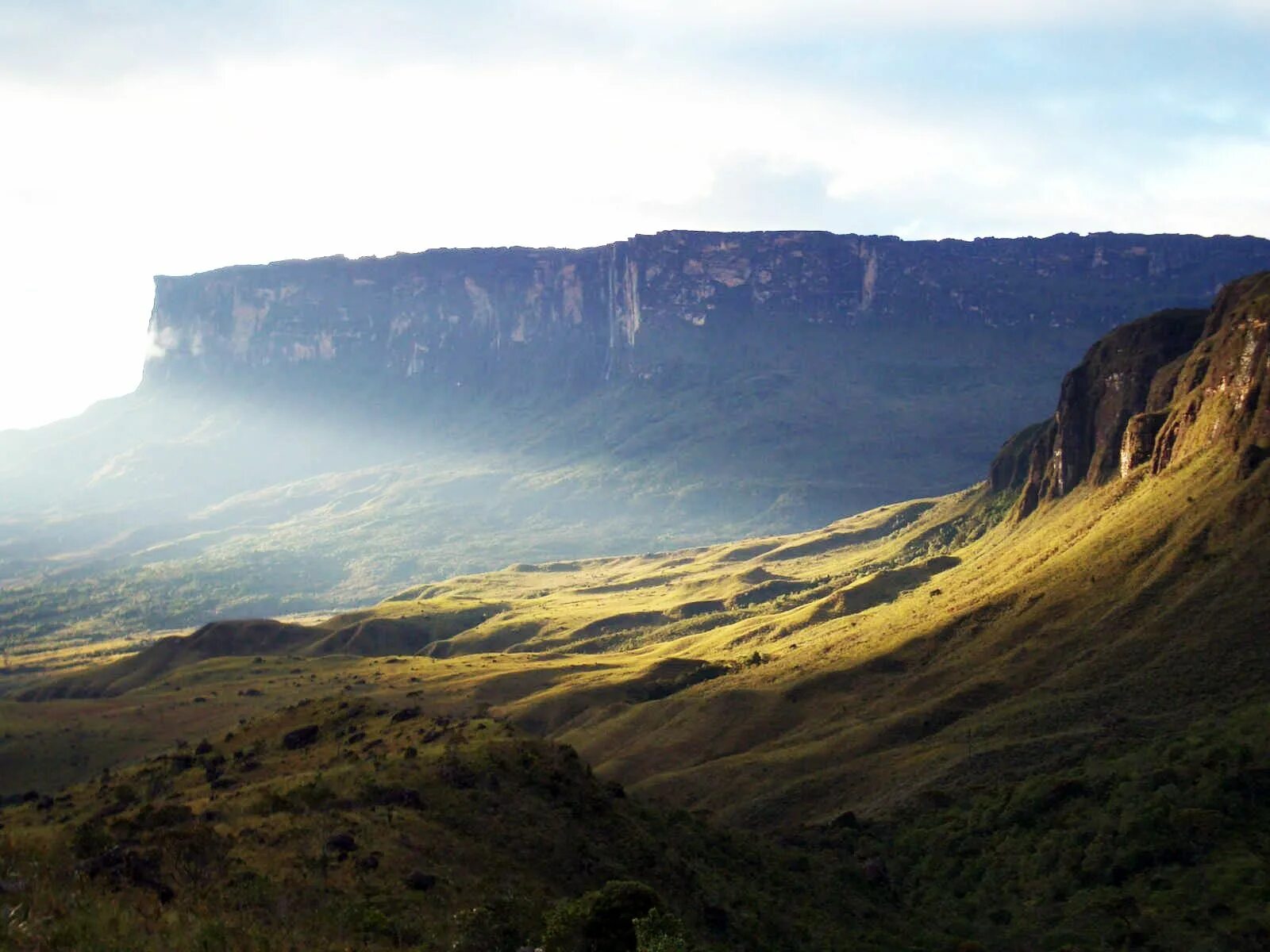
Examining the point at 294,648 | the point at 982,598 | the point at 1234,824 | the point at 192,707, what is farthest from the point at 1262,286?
the point at 294,648

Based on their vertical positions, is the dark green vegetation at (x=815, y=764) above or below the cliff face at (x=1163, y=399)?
below

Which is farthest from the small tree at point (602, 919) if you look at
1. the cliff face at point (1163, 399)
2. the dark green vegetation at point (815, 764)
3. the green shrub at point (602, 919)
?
the cliff face at point (1163, 399)

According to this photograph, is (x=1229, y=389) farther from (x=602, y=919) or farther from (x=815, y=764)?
(x=602, y=919)

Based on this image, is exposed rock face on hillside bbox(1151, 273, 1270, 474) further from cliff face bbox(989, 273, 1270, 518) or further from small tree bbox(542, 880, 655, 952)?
small tree bbox(542, 880, 655, 952)

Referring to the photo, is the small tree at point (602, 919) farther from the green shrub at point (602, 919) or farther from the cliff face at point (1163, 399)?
the cliff face at point (1163, 399)

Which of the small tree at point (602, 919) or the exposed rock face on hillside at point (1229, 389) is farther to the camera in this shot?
the exposed rock face on hillside at point (1229, 389)

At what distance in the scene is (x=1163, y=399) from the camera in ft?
420

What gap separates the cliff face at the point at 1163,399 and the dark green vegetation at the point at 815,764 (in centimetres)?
51

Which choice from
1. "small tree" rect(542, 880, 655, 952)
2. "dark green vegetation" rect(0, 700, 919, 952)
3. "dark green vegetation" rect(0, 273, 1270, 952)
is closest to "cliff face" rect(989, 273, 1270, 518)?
"dark green vegetation" rect(0, 273, 1270, 952)

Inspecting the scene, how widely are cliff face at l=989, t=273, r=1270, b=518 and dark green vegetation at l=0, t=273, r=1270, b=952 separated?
511 millimetres

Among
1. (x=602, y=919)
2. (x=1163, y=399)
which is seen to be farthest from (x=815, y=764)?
(x=1163, y=399)

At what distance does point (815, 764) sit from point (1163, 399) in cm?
7102

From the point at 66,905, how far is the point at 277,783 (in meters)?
27.9

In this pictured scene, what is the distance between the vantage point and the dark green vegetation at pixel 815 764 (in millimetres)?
36750
